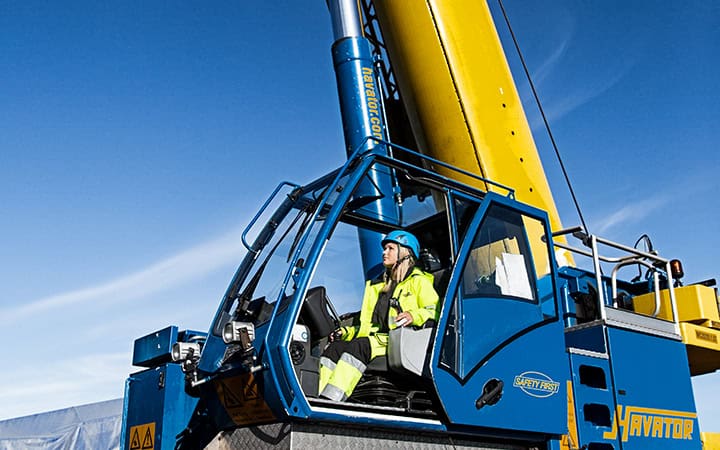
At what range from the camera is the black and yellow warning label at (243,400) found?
11.7 ft

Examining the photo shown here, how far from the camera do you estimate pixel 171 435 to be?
4.01m

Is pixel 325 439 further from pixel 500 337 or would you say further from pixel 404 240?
pixel 404 240

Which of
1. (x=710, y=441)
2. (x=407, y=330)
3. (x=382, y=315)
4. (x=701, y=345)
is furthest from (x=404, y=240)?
(x=710, y=441)

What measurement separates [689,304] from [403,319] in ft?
9.62

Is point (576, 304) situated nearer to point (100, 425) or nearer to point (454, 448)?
point (454, 448)

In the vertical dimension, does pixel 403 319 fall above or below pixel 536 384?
above

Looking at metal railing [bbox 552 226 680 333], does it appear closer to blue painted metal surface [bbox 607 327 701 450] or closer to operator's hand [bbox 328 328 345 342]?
blue painted metal surface [bbox 607 327 701 450]

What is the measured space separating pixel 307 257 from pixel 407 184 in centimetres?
140

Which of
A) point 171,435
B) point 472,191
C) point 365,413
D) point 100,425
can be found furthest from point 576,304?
point 100,425

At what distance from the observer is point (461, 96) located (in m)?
6.46

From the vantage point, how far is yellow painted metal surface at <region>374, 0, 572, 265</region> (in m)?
6.39

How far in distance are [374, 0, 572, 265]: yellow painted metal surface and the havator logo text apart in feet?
6.49

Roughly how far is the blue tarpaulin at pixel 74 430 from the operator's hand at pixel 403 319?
11439 millimetres

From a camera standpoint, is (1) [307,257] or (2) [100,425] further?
(2) [100,425]
